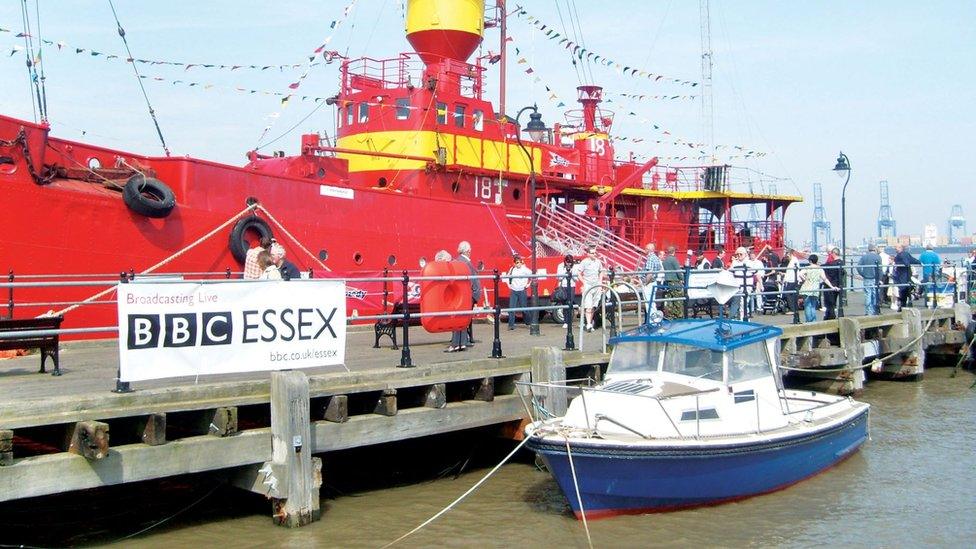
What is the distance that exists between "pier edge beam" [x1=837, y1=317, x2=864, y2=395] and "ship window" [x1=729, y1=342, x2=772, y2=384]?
6767mm

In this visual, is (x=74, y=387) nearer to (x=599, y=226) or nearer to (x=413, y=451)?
(x=413, y=451)

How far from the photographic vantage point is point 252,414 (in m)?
9.34

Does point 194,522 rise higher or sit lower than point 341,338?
lower

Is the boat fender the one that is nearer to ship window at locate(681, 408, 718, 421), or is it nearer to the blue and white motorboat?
the blue and white motorboat

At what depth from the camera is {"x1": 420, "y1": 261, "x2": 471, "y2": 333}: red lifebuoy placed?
36.9 feet

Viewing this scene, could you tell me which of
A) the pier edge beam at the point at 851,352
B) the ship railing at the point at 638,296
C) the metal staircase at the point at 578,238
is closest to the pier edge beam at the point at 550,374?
the ship railing at the point at 638,296

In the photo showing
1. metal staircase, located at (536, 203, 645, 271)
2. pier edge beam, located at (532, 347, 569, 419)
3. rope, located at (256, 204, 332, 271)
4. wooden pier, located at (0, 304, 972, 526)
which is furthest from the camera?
metal staircase, located at (536, 203, 645, 271)

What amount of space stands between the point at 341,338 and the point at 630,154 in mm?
22939

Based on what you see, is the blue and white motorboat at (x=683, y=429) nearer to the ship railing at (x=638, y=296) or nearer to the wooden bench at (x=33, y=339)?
the ship railing at (x=638, y=296)

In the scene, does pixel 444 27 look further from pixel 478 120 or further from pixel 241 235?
pixel 241 235

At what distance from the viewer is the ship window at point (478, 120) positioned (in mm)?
23562

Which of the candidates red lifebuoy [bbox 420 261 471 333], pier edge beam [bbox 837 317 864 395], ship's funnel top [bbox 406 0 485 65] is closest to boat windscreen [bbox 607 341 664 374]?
red lifebuoy [bbox 420 261 471 333]

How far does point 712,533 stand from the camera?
30.0ft

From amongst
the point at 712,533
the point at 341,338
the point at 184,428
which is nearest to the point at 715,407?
the point at 712,533
